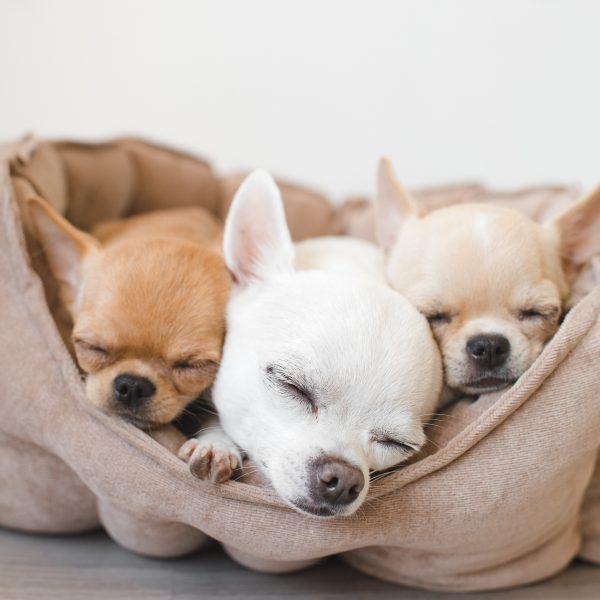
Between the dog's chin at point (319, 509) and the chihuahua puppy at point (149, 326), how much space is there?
32cm

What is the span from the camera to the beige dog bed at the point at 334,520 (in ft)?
4.18

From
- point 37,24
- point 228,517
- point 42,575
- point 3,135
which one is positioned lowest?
Answer: point 42,575

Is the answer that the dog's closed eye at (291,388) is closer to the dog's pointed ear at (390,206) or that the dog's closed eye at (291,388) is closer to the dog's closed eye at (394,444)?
the dog's closed eye at (394,444)

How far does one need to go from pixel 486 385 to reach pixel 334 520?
1.42ft

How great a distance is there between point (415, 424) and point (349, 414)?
14cm

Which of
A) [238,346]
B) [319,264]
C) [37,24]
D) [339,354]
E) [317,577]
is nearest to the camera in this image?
[339,354]

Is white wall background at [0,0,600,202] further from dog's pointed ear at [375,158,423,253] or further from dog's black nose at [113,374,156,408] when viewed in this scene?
dog's black nose at [113,374,156,408]

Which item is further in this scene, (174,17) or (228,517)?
(174,17)

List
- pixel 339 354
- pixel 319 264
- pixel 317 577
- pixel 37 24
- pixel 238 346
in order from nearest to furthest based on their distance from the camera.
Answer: pixel 339 354
pixel 238 346
pixel 317 577
pixel 319 264
pixel 37 24

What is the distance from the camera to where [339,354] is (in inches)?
49.4

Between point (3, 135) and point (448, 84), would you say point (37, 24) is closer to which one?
point (3, 135)

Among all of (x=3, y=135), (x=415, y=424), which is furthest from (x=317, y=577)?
(x=3, y=135)

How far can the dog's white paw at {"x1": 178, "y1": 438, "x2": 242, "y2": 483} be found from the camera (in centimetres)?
126

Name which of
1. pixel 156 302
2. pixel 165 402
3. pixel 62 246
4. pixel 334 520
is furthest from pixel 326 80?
pixel 334 520
